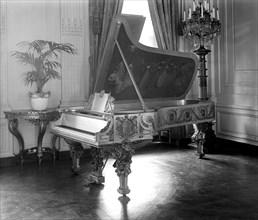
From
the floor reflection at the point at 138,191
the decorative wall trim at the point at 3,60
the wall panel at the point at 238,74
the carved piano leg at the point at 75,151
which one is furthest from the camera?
the wall panel at the point at 238,74

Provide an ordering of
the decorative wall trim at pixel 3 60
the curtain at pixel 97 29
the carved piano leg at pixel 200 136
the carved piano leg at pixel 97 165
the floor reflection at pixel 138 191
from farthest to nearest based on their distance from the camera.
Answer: the curtain at pixel 97 29
the carved piano leg at pixel 200 136
the decorative wall trim at pixel 3 60
the carved piano leg at pixel 97 165
the floor reflection at pixel 138 191

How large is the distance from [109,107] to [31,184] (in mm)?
1289

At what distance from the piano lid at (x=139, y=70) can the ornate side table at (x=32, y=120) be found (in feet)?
2.96

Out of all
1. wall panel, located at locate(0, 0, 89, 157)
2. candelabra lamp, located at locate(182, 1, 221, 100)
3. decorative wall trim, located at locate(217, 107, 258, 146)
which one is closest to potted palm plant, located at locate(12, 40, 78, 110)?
wall panel, located at locate(0, 0, 89, 157)

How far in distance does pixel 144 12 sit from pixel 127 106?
8.28 feet

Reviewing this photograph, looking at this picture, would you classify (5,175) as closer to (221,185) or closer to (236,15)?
(221,185)

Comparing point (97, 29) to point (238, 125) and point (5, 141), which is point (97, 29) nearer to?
point (5, 141)

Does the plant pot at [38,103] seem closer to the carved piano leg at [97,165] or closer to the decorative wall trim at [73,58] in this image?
the decorative wall trim at [73,58]

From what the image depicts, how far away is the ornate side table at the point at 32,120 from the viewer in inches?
204

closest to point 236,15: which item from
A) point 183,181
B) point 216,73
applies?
point 216,73

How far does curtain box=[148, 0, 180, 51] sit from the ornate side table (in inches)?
96.5

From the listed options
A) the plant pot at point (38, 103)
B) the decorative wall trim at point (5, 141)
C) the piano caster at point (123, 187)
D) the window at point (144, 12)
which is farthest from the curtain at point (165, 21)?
the piano caster at point (123, 187)

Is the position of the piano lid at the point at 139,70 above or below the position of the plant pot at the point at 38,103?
above

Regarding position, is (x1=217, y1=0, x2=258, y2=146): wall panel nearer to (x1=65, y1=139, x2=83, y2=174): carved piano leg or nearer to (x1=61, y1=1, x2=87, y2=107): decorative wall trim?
(x1=61, y1=1, x2=87, y2=107): decorative wall trim
